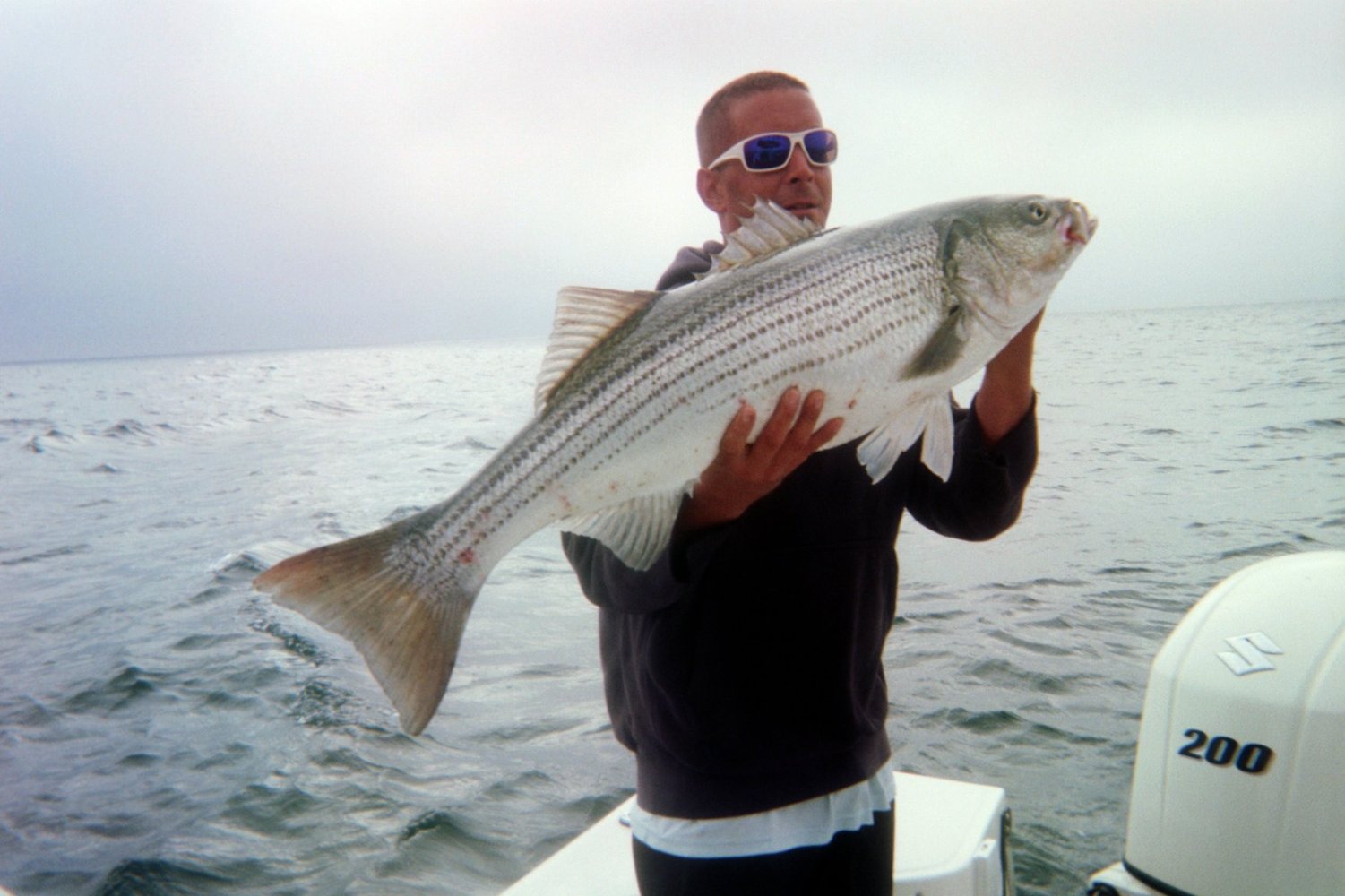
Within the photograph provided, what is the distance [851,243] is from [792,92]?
71 centimetres

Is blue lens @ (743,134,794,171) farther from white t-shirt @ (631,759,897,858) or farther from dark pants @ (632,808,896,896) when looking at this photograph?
dark pants @ (632,808,896,896)

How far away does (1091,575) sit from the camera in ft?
33.4

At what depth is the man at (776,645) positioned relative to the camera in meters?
2.36

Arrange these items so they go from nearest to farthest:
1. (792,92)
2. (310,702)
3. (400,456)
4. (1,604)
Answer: (792,92), (310,702), (1,604), (400,456)

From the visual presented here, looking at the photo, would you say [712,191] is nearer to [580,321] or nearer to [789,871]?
[580,321]

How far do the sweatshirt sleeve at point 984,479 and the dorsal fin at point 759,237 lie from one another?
736mm

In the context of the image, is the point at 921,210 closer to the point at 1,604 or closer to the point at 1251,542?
the point at 1251,542

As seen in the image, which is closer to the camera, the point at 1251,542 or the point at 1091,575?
the point at 1091,575

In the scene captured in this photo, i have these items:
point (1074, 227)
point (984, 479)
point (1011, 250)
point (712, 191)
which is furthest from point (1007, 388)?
point (712, 191)

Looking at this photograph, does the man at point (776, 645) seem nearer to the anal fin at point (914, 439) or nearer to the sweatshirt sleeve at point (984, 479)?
the sweatshirt sleeve at point (984, 479)

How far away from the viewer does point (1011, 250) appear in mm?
2604

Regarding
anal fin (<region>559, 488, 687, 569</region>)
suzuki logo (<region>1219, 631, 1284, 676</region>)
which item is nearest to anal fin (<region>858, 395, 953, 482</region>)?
anal fin (<region>559, 488, 687, 569</region>)

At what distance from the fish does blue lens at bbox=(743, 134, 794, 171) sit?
34 cm

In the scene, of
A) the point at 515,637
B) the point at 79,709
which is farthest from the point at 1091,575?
the point at 79,709
